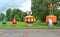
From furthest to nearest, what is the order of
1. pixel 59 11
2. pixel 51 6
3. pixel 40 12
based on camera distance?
pixel 40 12 → pixel 59 11 → pixel 51 6

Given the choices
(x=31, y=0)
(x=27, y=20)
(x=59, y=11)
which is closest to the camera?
(x=27, y=20)

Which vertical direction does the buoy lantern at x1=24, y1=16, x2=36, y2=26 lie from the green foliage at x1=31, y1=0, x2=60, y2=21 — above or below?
below

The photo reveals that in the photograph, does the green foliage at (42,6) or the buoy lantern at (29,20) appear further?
the green foliage at (42,6)

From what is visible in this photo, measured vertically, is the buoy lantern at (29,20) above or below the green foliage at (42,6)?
below

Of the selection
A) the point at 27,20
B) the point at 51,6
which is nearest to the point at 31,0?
the point at 51,6

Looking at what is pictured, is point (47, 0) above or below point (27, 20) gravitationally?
above

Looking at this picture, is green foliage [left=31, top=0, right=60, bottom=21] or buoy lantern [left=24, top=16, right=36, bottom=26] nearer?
buoy lantern [left=24, top=16, right=36, bottom=26]

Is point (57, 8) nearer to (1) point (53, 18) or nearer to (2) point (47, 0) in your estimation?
(2) point (47, 0)

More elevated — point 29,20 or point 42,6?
point 42,6

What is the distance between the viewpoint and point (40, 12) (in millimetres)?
37875

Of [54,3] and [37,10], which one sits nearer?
[54,3]

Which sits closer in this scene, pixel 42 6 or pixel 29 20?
pixel 29 20

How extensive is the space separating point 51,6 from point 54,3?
1980 mm

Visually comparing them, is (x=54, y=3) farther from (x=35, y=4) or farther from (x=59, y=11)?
(x=35, y=4)
